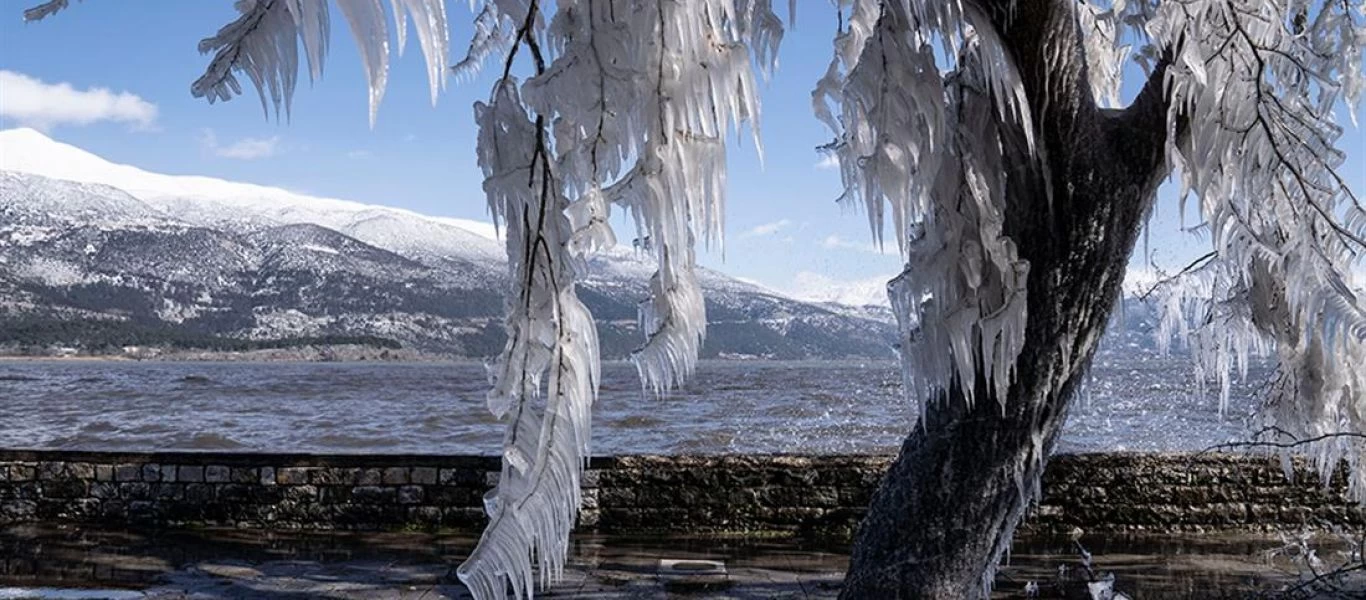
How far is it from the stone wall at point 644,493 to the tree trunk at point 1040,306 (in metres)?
4.70

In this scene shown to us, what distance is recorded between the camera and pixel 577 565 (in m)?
7.04

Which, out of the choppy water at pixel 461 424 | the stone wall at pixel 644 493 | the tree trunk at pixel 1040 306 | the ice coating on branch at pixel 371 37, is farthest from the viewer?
the choppy water at pixel 461 424

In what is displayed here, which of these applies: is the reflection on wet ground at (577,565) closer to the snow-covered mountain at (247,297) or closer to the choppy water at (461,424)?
the choppy water at (461,424)

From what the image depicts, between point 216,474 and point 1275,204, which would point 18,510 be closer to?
point 216,474

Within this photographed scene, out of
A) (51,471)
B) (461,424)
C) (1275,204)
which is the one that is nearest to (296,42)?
(1275,204)

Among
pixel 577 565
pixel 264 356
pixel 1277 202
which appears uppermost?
pixel 1277 202

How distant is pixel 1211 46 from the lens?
2607 mm

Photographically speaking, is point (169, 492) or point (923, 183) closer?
point (923, 183)

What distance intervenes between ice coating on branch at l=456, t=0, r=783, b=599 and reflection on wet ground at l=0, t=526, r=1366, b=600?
15.1 feet

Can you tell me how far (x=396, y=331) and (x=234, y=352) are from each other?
69.3 ft

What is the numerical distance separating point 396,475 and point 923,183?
6.55 m

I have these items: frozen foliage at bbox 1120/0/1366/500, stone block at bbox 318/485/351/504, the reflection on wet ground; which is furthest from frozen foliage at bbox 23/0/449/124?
stone block at bbox 318/485/351/504

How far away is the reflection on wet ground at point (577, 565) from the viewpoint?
6309 millimetres

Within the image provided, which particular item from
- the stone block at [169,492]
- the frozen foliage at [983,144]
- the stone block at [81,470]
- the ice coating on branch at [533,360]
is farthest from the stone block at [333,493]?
the ice coating on branch at [533,360]
